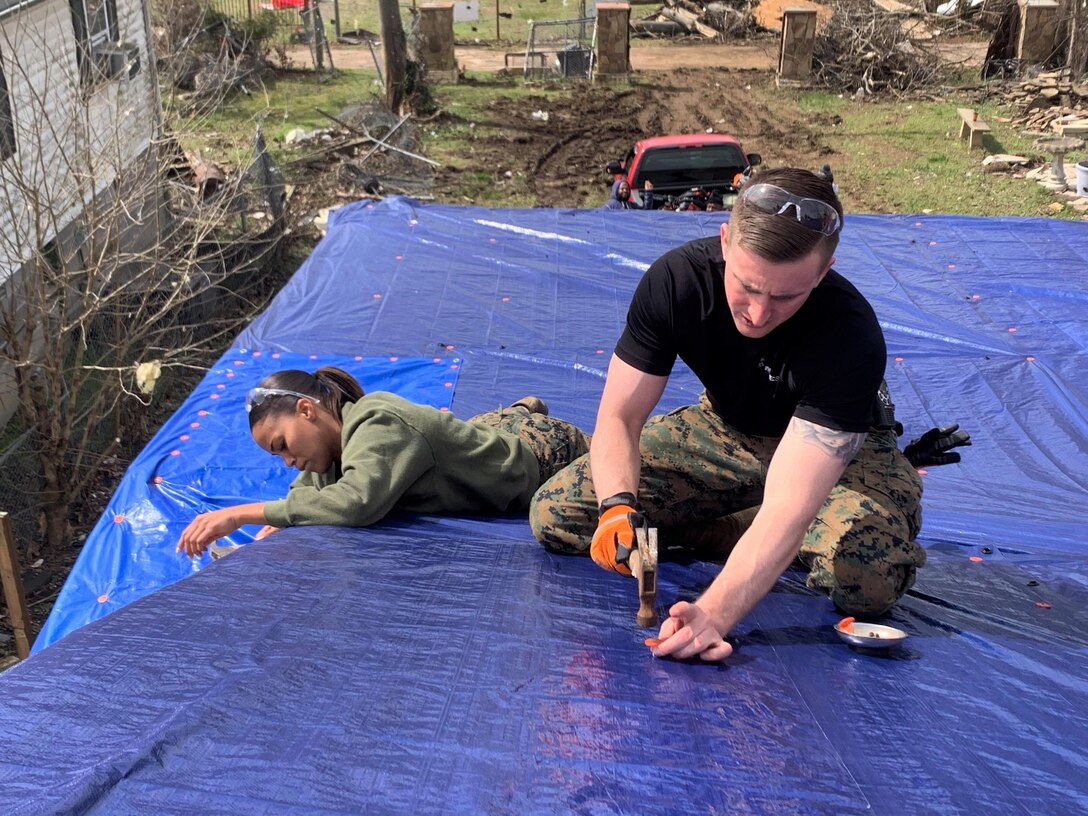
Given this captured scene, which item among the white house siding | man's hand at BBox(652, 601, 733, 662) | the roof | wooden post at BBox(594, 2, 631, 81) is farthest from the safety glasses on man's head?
wooden post at BBox(594, 2, 631, 81)

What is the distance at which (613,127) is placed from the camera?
44.8 feet

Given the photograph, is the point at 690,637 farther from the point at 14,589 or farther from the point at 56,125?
the point at 56,125

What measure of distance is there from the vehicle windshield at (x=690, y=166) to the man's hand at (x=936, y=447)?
20.7 ft

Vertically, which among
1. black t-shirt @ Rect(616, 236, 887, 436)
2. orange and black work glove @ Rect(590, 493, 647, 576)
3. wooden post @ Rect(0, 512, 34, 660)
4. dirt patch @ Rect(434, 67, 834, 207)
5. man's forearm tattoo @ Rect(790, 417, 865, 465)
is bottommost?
wooden post @ Rect(0, 512, 34, 660)

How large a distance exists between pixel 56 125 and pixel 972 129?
971 cm

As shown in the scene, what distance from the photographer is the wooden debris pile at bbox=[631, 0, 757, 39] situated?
769 inches

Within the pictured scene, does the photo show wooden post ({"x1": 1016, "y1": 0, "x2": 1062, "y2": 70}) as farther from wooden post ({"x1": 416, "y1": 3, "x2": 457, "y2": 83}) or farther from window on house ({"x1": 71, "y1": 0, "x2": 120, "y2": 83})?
window on house ({"x1": 71, "y1": 0, "x2": 120, "y2": 83})

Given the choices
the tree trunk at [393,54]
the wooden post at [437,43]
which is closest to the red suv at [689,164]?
the tree trunk at [393,54]

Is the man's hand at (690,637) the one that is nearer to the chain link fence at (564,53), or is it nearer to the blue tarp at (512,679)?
the blue tarp at (512,679)

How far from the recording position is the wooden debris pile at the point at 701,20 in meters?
19.5

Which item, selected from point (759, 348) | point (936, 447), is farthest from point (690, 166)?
point (759, 348)

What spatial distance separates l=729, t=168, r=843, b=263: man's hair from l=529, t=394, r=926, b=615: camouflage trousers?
2.19ft

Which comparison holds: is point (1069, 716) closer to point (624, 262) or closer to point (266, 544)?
point (266, 544)

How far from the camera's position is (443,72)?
16703 millimetres
